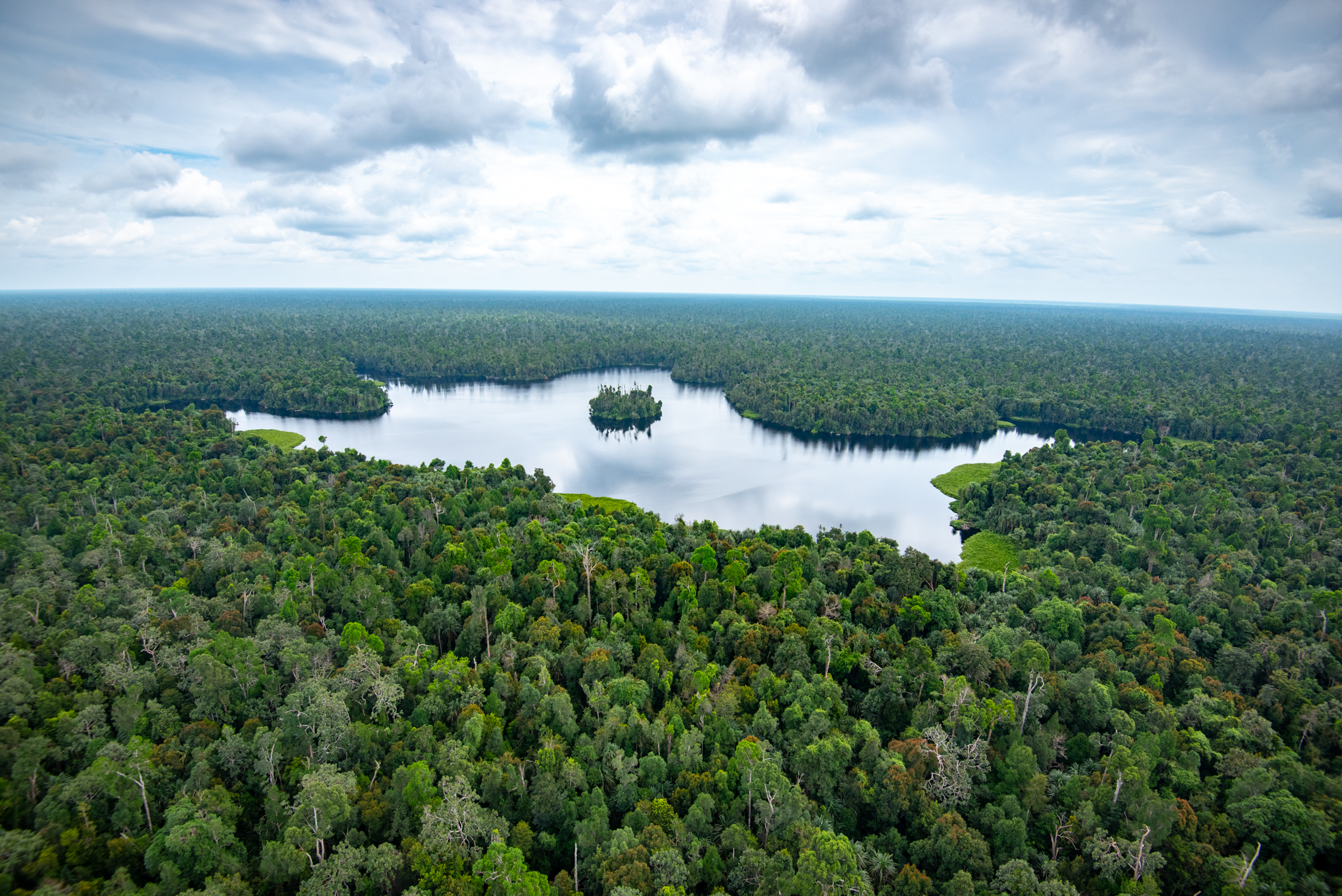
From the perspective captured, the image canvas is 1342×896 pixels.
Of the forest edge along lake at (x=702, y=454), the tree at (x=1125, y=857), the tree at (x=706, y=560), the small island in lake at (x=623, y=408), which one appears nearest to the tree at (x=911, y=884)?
the tree at (x=1125, y=857)

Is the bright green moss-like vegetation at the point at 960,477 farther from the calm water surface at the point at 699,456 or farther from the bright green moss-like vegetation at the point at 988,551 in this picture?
the bright green moss-like vegetation at the point at 988,551

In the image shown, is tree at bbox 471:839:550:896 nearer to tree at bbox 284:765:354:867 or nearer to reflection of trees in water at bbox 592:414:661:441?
tree at bbox 284:765:354:867

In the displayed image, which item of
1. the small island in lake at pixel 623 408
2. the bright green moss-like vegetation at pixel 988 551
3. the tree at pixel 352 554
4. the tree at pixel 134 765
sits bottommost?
the bright green moss-like vegetation at pixel 988 551

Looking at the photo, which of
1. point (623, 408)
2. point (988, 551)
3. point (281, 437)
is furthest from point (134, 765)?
point (623, 408)

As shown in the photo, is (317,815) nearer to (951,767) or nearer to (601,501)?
(951,767)

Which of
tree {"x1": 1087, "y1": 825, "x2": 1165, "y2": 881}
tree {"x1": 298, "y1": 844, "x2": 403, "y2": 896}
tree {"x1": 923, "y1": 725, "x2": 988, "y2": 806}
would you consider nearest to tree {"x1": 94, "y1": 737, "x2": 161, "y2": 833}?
tree {"x1": 298, "y1": 844, "x2": 403, "y2": 896}

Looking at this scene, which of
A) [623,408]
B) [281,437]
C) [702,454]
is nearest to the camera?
[702,454]
